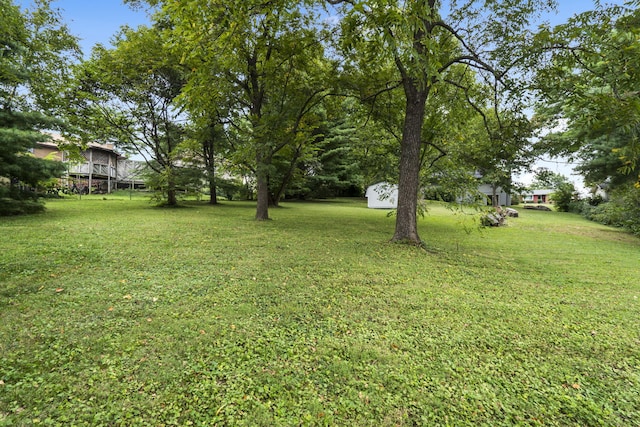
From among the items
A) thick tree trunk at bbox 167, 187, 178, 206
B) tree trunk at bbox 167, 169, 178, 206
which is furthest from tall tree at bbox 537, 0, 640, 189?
thick tree trunk at bbox 167, 187, 178, 206

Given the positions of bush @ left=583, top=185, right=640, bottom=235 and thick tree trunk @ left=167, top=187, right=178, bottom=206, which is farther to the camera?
thick tree trunk @ left=167, top=187, right=178, bottom=206

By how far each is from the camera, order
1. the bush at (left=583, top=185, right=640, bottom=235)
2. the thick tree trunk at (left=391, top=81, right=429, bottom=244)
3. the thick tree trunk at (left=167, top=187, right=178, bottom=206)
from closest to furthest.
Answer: the thick tree trunk at (left=391, top=81, right=429, bottom=244) → the bush at (left=583, top=185, right=640, bottom=235) → the thick tree trunk at (left=167, top=187, right=178, bottom=206)

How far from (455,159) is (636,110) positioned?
4439 mm

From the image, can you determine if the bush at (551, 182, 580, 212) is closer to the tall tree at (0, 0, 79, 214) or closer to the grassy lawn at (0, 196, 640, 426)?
the grassy lawn at (0, 196, 640, 426)

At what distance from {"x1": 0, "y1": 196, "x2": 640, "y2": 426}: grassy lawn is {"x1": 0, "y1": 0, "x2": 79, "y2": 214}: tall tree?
3.98m

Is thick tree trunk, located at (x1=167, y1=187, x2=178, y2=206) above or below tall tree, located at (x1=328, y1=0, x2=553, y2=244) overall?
below

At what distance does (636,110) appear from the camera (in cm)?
405

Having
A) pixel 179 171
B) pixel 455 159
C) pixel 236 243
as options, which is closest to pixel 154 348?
pixel 236 243

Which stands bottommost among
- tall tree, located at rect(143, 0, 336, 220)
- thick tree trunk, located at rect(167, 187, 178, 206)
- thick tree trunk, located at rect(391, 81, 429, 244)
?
thick tree trunk, located at rect(167, 187, 178, 206)

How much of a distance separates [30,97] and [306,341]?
1068 centimetres

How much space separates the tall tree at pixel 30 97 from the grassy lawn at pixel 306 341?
13.0 ft

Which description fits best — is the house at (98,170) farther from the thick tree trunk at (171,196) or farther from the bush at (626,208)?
the bush at (626,208)

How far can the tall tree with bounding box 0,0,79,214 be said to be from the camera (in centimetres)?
648

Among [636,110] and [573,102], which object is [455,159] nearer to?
[573,102]
